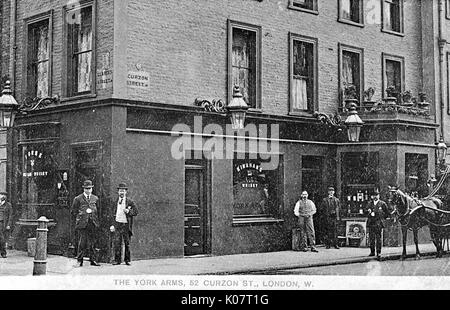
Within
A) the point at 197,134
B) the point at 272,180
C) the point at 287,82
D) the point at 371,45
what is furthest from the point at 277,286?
the point at 371,45

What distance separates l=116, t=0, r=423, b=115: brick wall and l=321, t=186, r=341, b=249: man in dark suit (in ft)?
7.82

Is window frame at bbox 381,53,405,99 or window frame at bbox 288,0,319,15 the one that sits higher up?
window frame at bbox 288,0,319,15

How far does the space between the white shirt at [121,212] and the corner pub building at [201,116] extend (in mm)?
270

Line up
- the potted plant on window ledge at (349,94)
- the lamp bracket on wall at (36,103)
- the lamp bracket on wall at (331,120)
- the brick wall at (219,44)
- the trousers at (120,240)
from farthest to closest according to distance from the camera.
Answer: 1. the potted plant on window ledge at (349,94)
2. the lamp bracket on wall at (331,120)
3. the lamp bracket on wall at (36,103)
4. the brick wall at (219,44)
5. the trousers at (120,240)

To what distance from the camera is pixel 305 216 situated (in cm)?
1689

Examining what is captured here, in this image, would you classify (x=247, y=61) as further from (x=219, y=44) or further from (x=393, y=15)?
(x=393, y=15)

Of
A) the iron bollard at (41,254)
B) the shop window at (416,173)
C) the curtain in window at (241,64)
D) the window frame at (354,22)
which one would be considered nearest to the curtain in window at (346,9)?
the window frame at (354,22)

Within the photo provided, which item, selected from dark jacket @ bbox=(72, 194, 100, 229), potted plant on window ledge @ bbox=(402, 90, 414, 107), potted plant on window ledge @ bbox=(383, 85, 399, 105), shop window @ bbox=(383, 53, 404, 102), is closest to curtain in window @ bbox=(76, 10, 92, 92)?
dark jacket @ bbox=(72, 194, 100, 229)

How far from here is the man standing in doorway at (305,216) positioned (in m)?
16.9

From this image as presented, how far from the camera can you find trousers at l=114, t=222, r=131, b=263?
13.8 meters

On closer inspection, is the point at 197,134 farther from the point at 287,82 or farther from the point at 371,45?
the point at 371,45

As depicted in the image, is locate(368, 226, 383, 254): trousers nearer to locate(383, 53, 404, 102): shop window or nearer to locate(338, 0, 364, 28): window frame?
locate(383, 53, 404, 102): shop window

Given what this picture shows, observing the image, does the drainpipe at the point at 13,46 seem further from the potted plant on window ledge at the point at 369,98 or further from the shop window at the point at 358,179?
the potted plant on window ledge at the point at 369,98
